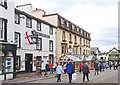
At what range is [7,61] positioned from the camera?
2400cm

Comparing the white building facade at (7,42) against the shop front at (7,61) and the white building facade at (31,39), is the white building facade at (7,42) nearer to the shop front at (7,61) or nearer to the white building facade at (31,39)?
the shop front at (7,61)

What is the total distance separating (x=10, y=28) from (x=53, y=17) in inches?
705

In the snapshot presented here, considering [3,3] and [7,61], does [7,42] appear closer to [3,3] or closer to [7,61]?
[7,61]

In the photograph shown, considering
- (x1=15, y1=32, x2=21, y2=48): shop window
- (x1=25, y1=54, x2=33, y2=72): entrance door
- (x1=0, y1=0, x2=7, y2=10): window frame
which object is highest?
(x1=0, y1=0, x2=7, y2=10): window frame

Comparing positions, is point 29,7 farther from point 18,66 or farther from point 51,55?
point 18,66

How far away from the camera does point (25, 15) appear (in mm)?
30438

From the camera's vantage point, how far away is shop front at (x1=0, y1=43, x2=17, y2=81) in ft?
75.5

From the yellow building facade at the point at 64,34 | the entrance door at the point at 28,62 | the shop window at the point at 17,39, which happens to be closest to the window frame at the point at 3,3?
the shop window at the point at 17,39

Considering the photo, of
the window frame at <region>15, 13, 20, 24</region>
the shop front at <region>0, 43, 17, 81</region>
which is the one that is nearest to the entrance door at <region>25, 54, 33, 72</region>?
the window frame at <region>15, 13, 20, 24</region>

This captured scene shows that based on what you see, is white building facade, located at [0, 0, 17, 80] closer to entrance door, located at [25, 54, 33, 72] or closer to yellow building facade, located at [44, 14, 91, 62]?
entrance door, located at [25, 54, 33, 72]

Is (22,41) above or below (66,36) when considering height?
below

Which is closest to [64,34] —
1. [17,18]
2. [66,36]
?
[66,36]

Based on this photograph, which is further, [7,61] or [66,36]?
[66,36]

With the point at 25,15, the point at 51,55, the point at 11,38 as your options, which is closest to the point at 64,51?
the point at 51,55
